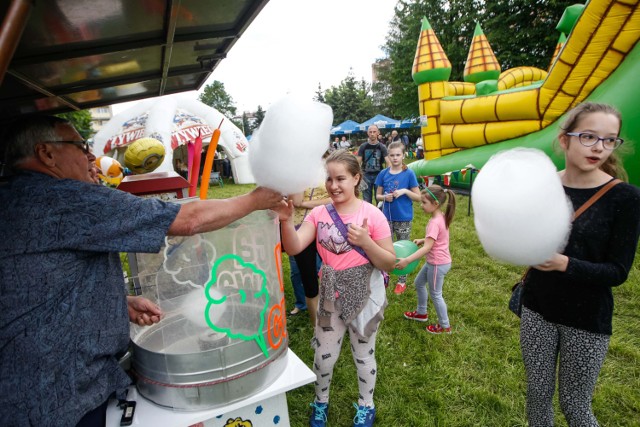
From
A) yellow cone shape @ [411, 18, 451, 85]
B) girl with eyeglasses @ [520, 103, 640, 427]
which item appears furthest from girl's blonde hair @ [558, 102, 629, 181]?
yellow cone shape @ [411, 18, 451, 85]

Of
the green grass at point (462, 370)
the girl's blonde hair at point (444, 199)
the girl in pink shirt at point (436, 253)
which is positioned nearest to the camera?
the green grass at point (462, 370)

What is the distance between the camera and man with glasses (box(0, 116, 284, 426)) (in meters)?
0.99

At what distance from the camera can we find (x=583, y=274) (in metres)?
1.35

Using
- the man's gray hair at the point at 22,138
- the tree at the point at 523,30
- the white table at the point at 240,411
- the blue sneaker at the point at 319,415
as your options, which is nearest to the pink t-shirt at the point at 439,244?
the blue sneaker at the point at 319,415

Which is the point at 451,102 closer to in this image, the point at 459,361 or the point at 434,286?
the point at 434,286

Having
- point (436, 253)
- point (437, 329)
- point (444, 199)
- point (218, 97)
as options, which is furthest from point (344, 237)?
point (218, 97)

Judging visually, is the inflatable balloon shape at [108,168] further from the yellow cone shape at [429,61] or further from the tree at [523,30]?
the tree at [523,30]

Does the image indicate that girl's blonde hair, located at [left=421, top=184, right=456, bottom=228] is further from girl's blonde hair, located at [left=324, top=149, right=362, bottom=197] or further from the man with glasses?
the man with glasses

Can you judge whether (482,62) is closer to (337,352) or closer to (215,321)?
(337,352)

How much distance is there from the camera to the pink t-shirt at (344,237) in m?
1.92

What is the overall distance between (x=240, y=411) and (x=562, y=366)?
1.30m

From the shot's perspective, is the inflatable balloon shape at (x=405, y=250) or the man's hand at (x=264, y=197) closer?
the man's hand at (x=264, y=197)

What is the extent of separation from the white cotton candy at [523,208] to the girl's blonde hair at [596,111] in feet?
1.13

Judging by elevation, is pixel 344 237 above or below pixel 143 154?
below
